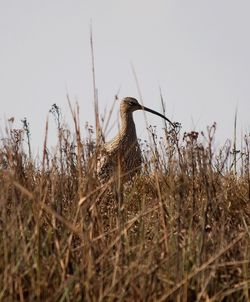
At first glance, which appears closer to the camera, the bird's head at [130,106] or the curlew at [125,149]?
the curlew at [125,149]

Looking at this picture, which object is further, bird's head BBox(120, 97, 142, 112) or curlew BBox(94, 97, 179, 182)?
bird's head BBox(120, 97, 142, 112)

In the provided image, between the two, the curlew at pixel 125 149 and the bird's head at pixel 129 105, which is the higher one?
the bird's head at pixel 129 105

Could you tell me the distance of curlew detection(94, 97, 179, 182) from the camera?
6.50 meters

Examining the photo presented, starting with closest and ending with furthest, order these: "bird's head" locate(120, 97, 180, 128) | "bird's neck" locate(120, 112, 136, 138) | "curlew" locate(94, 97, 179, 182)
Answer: "curlew" locate(94, 97, 179, 182), "bird's neck" locate(120, 112, 136, 138), "bird's head" locate(120, 97, 180, 128)

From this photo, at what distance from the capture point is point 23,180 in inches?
142

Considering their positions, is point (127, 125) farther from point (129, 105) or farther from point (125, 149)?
point (125, 149)

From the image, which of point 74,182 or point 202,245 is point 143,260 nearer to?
point 202,245


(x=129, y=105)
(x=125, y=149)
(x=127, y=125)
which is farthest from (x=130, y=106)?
(x=125, y=149)

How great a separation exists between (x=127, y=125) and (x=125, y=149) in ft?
2.90

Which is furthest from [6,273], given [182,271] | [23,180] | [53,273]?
[23,180]

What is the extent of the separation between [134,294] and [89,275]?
180 mm

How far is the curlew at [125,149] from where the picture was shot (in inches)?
256

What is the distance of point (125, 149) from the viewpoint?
23.5 feet

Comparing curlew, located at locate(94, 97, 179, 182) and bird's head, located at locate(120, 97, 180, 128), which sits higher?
bird's head, located at locate(120, 97, 180, 128)
